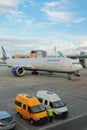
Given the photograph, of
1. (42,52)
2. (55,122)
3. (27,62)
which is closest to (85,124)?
(55,122)

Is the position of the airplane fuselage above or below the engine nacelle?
above

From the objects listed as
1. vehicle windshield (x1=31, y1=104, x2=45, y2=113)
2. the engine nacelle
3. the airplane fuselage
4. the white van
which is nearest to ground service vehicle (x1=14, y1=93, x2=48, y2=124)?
vehicle windshield (x1=31, y1=104, x2=45, y2=113)

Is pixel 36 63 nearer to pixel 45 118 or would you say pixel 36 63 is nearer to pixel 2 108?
pixel 2 108

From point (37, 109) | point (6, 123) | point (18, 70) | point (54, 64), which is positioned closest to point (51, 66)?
point (54, 64)

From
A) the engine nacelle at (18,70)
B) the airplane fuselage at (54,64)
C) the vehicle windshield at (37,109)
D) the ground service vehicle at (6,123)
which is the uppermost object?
the airplane fuselage at (54,64)

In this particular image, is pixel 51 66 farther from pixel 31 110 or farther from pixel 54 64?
pixel 31 110

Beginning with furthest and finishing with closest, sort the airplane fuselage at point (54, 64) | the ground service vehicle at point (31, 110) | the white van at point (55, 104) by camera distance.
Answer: the airplane fuselage at point (54, 64) < the white van at point (55, 104) < the ground service vehicle at point (31, 110)

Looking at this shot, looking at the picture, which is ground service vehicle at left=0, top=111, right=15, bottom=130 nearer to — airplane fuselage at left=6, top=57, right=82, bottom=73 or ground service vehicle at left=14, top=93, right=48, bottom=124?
ground service vehicle at left=14, top=93, right=48, bottom=124

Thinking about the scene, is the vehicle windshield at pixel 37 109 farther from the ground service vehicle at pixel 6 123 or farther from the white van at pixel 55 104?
the ground service vehicle at pixel 6 123

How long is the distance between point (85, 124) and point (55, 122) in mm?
Answer: 2290

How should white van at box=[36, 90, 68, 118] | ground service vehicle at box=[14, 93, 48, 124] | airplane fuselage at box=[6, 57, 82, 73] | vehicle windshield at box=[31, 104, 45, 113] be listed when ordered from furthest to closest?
airplane fuselage at box=[6, 57, 82, 73] → white van at box=[36, 90, 68, 118] → vehicle windshield at box=[31, 104, 45, 113] → ground service vehicle at box=[14, 93, 48, 124]

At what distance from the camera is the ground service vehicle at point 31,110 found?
15.8 m

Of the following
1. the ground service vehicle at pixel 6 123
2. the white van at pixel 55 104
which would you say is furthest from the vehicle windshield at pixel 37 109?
the ground service vehicle at pixel 6 123

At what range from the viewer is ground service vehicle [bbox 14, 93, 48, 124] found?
15.8 m
